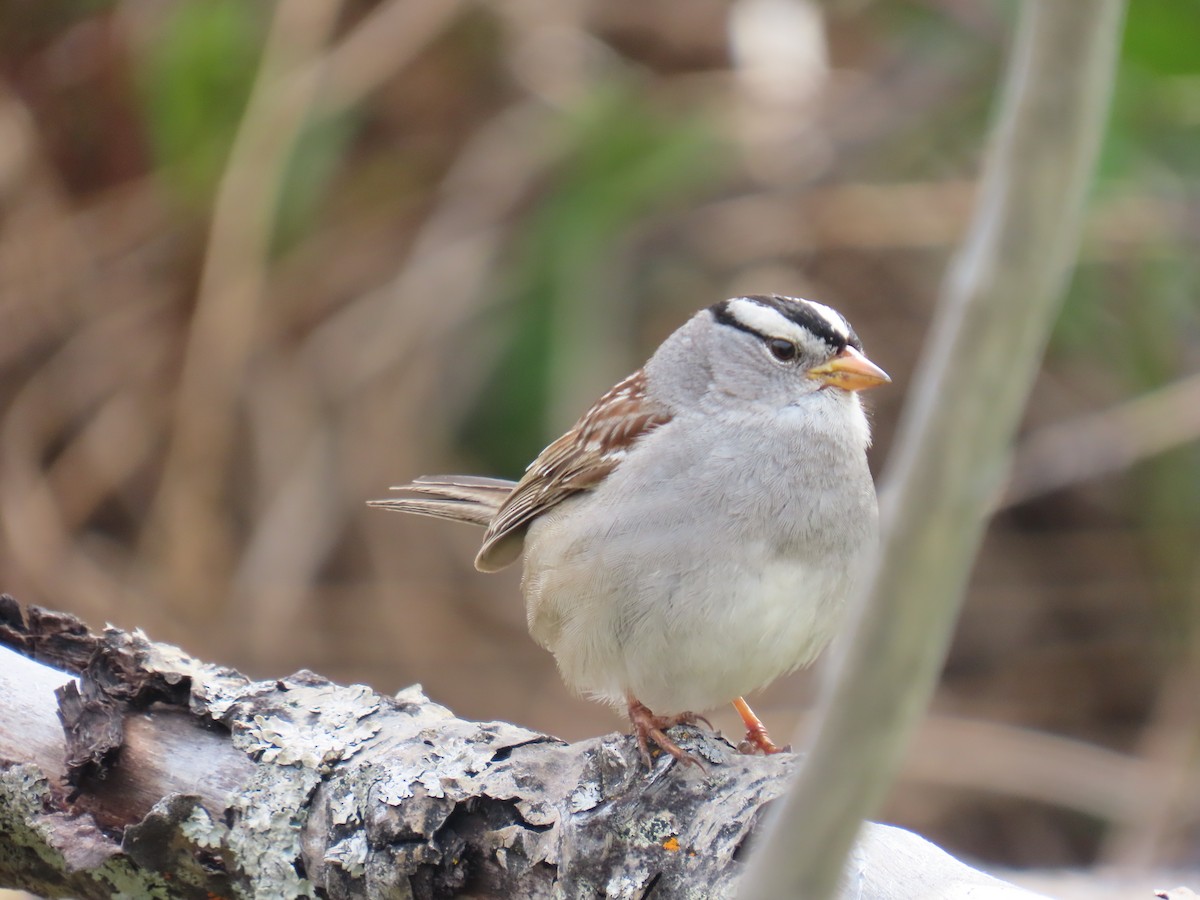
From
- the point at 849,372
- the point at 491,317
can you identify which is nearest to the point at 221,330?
the point at 491,317

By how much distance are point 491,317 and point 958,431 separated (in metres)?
2.78

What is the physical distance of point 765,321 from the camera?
2.00 metres

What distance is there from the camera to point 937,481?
1.86 ft

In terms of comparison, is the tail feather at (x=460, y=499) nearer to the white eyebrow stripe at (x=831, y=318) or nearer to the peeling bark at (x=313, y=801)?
the white eyebrow stripe at (x=831, y=318)

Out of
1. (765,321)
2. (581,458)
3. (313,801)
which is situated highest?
(765,321)

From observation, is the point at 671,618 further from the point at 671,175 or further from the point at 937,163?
the point at 937,163

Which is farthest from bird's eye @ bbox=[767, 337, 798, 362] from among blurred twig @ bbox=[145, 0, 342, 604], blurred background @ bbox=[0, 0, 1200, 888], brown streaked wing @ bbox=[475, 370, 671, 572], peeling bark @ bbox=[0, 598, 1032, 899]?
blurred twig @ bbox=[145, 0, 342, 604]

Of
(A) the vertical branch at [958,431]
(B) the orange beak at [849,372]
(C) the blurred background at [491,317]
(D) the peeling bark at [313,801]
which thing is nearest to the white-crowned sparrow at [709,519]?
(B) the orange beak at [849,372]

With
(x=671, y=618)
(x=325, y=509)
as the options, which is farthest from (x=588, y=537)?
(x=325, y=509)

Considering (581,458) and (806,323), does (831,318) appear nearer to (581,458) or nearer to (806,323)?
(806,323)

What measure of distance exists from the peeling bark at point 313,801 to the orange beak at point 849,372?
65 cm

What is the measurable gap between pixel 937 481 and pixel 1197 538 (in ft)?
9.31

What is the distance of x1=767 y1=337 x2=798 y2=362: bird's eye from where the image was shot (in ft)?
6.48

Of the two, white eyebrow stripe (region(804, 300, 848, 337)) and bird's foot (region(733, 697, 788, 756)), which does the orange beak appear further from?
bird's foot (region(733, 697, 788, 756))
